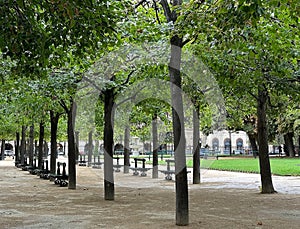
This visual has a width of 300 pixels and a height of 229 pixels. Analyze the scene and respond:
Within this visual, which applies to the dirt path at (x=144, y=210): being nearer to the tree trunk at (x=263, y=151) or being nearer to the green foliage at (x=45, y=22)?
the tree trunk at (x=263, y=151)

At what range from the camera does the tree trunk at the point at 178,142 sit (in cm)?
768

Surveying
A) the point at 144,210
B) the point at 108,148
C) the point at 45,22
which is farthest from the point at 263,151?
the point at 45,22

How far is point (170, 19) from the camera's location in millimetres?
8578

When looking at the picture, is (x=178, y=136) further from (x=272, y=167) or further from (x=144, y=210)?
(x=272, y=167)

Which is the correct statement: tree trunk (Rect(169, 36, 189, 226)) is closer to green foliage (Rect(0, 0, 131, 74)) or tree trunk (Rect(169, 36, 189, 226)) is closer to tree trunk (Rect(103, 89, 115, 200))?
green foliage (Rect(0, 0, 131, 74))

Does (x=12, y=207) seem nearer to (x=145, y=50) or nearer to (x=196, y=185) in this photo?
(x=145, y=50)

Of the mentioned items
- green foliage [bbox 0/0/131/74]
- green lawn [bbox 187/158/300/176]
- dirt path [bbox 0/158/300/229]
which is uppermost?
green foliage [bbox 0/0/131/74]

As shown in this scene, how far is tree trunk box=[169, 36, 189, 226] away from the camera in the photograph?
768cm

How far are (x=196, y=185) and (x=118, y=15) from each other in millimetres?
10579

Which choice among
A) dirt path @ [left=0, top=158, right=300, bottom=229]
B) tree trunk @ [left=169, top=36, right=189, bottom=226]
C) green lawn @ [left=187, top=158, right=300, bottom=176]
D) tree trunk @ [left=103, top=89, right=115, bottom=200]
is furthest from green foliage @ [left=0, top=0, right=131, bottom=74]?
green lawn @ [left=187, top=158, right=300, bottom=176]

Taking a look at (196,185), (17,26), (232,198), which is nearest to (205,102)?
(196,185)

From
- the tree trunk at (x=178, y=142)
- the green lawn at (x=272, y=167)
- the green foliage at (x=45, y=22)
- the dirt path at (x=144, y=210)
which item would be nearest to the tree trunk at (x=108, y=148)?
the dirt path at (x=144, y=210)

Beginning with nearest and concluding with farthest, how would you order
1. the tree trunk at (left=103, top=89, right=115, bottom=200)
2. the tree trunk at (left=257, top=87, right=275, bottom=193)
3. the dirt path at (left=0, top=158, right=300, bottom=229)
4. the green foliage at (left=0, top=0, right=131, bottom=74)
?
1. the green foliage at (left=0, top=0, right=131, bottom=74)
2. the dirt path at (left=0, top=158, right=300, bottom=229)
3. the tree trunk at (left=103, top=89, right=115, bottom=200)
4. the tree trunk at (left=257, top=87, right=275, bottom=193)

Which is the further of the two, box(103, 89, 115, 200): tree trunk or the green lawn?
the green lawn
